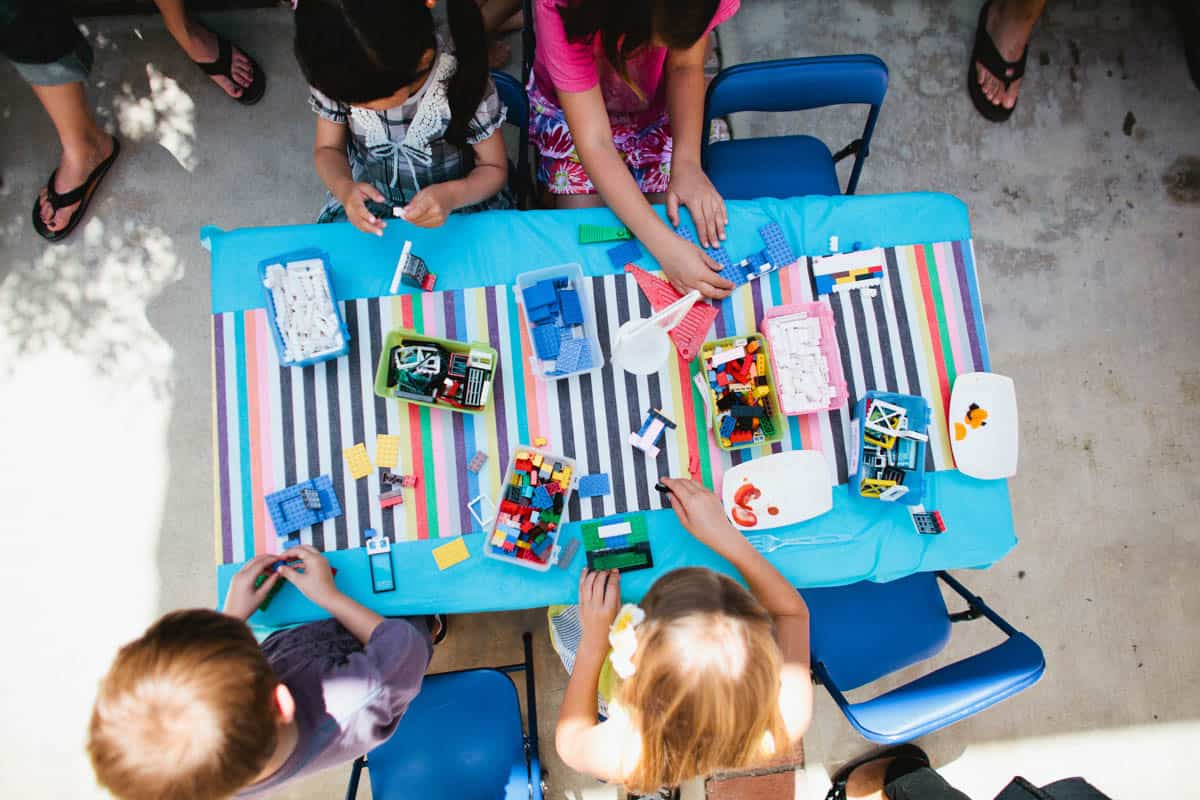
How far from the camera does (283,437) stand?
1.92 meters

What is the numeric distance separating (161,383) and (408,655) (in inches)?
75.2

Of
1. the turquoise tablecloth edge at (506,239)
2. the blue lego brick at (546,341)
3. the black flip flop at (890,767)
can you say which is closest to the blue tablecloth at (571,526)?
the turquoise tablecloth edge at (506,239)

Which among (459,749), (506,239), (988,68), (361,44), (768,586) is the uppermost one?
(988,68)

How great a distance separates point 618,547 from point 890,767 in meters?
1.71

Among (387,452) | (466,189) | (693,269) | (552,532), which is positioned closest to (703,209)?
(693,269)

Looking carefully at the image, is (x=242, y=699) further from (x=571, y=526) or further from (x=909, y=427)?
(x=909, y=427)

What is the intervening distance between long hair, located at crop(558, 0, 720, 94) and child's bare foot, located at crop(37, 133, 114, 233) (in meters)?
2.32

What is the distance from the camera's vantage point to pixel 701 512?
6.07ft

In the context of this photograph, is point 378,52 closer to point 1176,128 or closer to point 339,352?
point 339,352

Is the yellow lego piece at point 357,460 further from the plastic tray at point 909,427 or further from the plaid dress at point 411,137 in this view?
the plastic tray at point 909,427

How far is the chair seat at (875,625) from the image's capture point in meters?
2.26

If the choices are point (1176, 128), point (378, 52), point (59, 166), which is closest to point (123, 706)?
point (378, 52)

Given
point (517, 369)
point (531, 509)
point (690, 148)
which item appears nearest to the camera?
point (531, 509)

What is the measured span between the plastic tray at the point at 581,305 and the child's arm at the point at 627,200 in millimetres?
231
